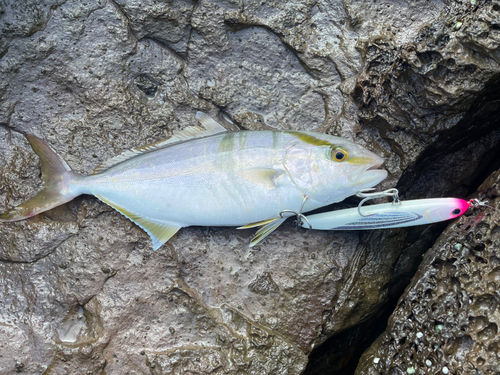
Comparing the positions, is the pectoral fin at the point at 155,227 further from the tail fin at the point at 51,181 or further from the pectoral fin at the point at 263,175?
the pectoral fin at the point at 263,175

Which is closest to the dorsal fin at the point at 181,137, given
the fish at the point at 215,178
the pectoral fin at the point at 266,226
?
the fish at the point at 215,178

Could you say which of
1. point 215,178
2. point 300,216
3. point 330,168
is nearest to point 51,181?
point 215,178

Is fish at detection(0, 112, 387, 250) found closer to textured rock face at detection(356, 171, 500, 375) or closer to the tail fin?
the tail fin

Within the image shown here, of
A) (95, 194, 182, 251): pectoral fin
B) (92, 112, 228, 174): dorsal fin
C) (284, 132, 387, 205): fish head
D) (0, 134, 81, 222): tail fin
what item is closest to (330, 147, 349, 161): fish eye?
(284, 132, 387, 205): fish head

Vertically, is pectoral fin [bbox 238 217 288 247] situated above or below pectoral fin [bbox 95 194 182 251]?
above

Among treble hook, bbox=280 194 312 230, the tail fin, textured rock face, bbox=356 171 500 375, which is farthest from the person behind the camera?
the tail fin

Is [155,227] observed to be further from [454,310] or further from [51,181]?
[454,310]
